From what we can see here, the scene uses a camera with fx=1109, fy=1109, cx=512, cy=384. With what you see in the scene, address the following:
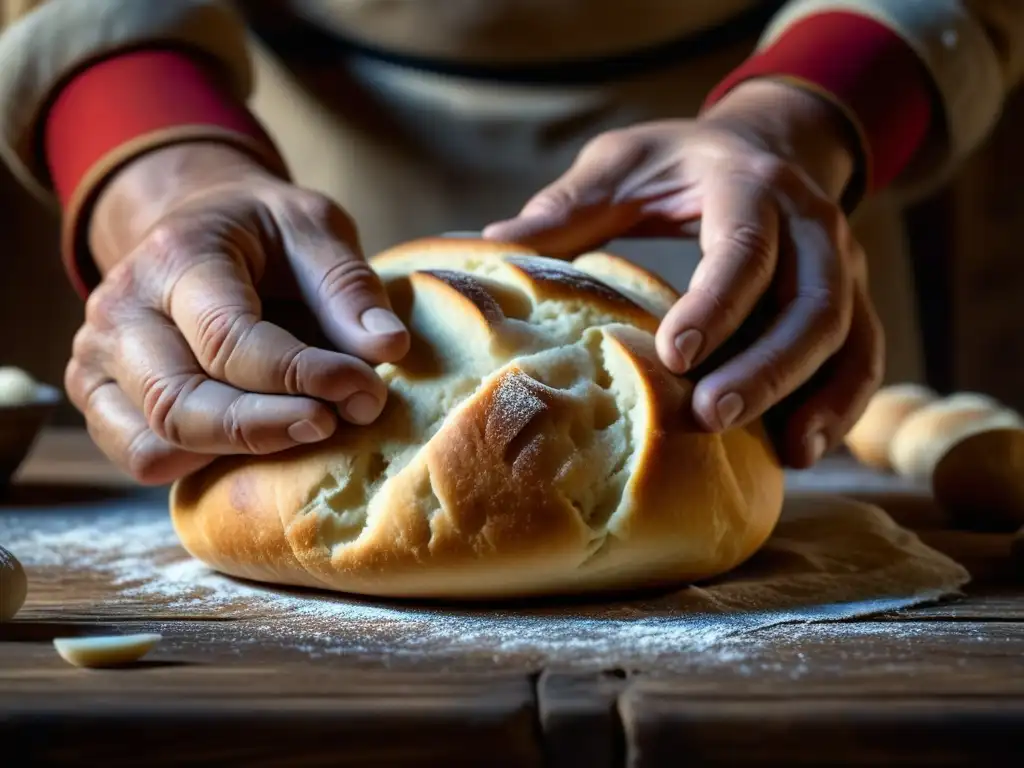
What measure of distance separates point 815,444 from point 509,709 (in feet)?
1.87

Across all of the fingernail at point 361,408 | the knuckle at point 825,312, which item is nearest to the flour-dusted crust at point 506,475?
the fingernail at point 361,408

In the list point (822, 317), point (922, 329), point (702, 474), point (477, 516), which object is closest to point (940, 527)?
point (822, 317)

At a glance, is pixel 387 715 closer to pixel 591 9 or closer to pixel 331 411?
pixel 331 411

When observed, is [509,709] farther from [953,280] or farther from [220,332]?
[953,280]

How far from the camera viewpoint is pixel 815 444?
1.08 m

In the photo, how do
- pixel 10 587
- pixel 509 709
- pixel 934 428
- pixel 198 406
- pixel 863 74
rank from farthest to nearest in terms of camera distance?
pixel 934 428, pixel 863 74, pixel 198 406, pixel 10 587, pixel 509 709

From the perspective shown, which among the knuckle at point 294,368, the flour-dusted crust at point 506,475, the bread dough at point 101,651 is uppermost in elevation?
the knuckle at point 294,368

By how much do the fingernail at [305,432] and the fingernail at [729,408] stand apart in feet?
1.06

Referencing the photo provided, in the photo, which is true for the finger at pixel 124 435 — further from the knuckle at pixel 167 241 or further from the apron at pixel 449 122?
the apron at pixel 449 122

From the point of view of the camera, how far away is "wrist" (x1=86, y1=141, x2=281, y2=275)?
1.15 metres

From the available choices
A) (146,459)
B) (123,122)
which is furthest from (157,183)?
(146,459)

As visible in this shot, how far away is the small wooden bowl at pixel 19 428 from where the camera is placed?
1396 mm

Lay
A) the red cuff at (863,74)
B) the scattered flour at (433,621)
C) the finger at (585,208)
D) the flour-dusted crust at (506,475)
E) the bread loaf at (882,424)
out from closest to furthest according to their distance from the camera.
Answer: the scattered flour at (433,621) < the flour-dusted crust at (506,475) < the finger at (585,208) < the red cuff at (863,74) < the bread loaf at (882,424)

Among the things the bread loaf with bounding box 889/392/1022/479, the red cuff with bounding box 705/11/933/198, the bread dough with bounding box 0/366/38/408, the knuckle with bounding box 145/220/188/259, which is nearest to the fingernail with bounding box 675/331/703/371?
the knuckle with bounding box 145/220/188/259
